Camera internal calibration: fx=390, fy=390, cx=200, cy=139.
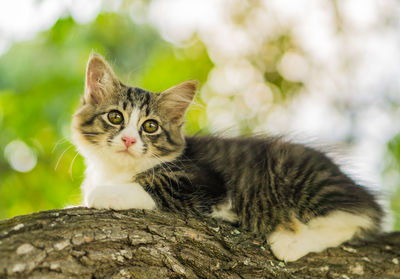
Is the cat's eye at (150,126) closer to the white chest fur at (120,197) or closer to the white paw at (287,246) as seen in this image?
the white chest fur at (120,197)

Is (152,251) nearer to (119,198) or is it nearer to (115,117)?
(119,198)

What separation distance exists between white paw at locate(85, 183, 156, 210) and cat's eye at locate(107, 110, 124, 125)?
0.50 meters

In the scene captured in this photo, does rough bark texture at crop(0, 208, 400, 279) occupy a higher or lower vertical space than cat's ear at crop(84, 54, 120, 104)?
lower

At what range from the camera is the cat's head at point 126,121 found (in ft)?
8.33

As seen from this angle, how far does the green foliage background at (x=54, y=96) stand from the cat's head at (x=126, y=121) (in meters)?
0.24

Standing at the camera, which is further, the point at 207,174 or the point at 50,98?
the point at 50,98

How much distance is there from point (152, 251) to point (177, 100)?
1342 mm

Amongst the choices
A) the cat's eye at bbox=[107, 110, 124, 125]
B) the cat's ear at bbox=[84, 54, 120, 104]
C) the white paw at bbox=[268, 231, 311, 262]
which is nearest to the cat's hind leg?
the white paw at bbox=[268, 231, 311, 262]

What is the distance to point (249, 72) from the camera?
4125mm

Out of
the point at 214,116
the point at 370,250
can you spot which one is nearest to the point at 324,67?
the point at 214,116

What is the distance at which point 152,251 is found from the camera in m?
1.86

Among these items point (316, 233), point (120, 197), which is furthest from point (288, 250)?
point (120, 197)

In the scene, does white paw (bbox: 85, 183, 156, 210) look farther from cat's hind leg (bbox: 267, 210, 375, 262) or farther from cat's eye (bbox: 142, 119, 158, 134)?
cat's hind leg (bbox: 267, 210, 375, 262)

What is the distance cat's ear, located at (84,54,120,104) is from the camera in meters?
2.80
